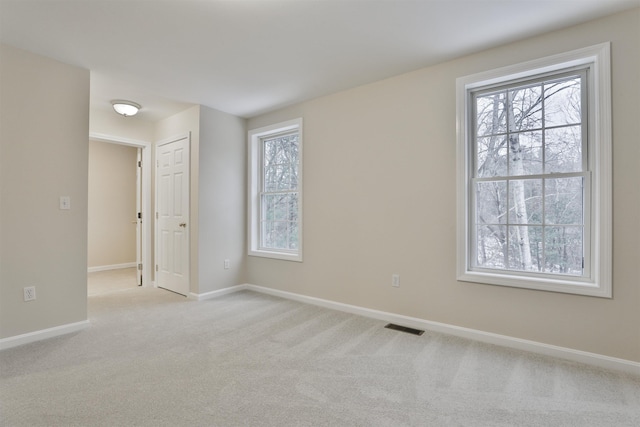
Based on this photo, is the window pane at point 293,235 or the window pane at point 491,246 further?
the window pane at point 293,235

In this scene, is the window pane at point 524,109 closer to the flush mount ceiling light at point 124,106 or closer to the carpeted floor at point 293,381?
the carpeted floor at point 293,381

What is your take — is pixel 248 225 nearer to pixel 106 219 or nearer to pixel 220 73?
pixel 220 73

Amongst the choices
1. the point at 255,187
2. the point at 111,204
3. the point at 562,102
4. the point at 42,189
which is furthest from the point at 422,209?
the point at 111,204

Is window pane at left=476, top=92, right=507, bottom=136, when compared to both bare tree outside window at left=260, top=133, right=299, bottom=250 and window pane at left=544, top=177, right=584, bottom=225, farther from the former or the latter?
bare tree outside window at left=260, top=133, right=299, bottom=250

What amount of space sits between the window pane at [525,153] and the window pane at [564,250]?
497 millimetres

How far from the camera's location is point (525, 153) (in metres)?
2.64

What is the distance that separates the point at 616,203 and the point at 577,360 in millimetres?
1147

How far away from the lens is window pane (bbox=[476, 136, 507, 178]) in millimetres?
2740

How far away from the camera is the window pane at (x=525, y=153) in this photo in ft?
8.48

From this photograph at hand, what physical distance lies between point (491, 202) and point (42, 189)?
386 centimetres

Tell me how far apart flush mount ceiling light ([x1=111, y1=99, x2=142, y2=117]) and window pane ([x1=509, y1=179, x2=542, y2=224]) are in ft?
13.5

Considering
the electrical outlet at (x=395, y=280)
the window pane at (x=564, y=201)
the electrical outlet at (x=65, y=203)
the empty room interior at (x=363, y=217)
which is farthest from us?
the electrical outlet at (x=395, y=280)

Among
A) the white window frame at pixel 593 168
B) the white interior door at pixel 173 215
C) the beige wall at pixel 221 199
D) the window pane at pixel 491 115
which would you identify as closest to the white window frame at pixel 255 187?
the beige wall at pixel 221 199

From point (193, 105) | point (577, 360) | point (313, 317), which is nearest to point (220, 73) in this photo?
point (193, 105)
